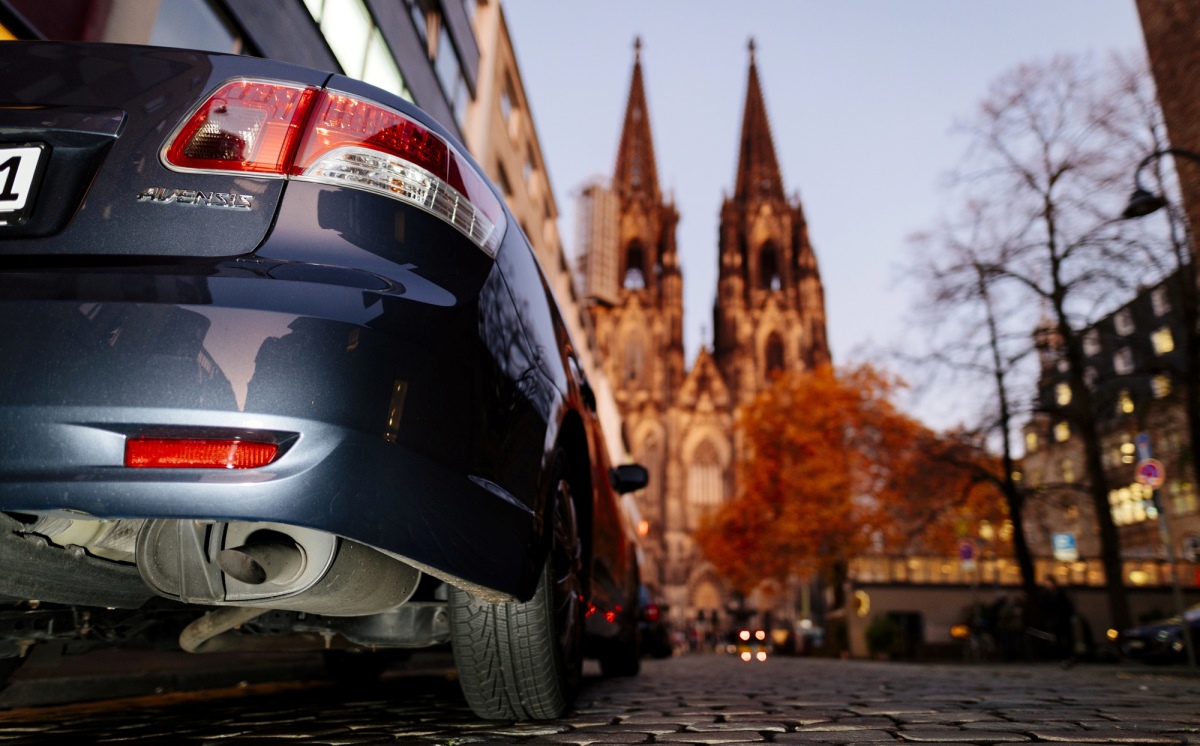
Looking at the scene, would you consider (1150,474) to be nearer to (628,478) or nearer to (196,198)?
(628,478)

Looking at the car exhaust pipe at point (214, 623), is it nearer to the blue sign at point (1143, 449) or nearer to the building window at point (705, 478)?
the blue sign at point (1143, 449)

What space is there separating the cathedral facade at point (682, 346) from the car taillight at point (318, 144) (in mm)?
52586

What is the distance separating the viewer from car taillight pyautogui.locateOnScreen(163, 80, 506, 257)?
1.73 meters

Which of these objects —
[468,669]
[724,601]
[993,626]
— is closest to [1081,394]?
[993,626]

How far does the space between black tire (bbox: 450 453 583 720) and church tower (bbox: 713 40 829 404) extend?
184 feet

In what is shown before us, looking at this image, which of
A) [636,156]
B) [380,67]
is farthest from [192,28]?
[636,156]

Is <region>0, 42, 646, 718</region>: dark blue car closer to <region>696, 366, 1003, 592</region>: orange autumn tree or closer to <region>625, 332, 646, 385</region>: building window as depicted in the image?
<region>696, 366, 1003, 592</region>: orange autumn tree

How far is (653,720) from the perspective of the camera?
2877 mm

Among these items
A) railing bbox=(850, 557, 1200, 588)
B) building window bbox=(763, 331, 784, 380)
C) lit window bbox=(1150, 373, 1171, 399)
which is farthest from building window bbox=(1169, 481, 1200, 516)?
building window bbox=(763, 331, 784, 380)

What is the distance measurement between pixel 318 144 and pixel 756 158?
73774mm

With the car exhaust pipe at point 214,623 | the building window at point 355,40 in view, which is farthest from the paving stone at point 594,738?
the building window at point 355,40

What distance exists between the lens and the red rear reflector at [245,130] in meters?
1.72

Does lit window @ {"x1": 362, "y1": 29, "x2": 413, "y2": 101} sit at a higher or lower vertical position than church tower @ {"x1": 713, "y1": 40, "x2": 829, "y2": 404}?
lower

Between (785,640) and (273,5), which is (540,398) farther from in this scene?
(785,640)
